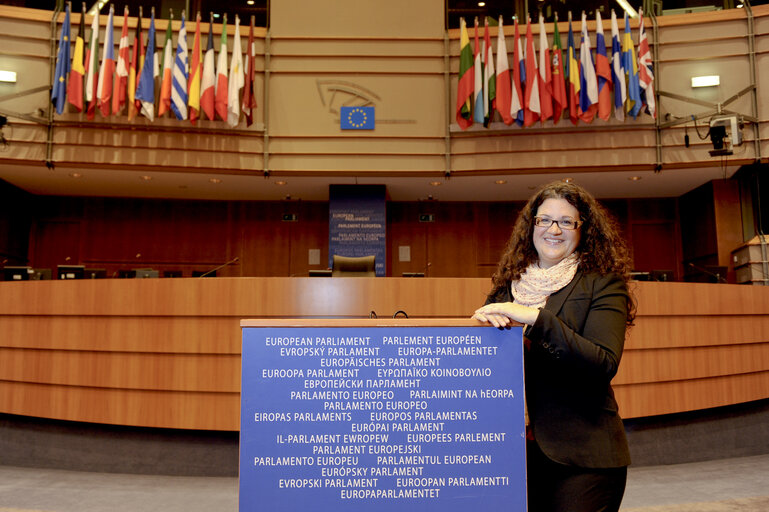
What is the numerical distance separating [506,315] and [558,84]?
6659 mm

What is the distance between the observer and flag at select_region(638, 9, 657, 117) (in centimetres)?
716

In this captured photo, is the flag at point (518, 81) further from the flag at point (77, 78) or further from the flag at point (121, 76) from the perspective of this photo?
the flag at point (77, 78)

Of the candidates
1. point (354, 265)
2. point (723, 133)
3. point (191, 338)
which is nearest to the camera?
point (191, 338)

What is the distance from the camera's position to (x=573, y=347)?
4.14 ft

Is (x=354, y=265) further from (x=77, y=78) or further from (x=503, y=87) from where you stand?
(x=77, y=78)

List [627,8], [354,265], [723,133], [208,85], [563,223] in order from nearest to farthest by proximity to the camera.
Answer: [563,223], [354,265], [723,133], [208,85], [627,8]

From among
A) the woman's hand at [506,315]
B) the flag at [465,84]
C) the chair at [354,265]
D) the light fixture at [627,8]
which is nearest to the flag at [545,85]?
the flag at [465,84]

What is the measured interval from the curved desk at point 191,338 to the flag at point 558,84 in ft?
10.9

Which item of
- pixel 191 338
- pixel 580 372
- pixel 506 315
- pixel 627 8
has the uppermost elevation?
pixel 627 8

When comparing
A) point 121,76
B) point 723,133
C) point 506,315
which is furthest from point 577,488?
point 121,76

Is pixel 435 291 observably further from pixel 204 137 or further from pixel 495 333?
pixel 204 137

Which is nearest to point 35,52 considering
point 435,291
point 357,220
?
point 357,220

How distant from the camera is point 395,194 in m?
8.82

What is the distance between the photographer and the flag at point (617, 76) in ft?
23.4
